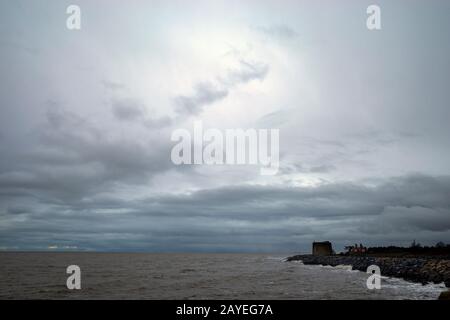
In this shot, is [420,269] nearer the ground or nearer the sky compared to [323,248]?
nearer the sky

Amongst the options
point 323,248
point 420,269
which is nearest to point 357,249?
point 323,248

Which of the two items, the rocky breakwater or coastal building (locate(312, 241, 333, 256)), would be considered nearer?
the rocky breakwater

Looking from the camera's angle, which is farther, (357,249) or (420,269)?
(357,249)

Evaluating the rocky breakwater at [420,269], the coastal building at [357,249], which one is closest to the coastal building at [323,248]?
the coastal building at [357,249]

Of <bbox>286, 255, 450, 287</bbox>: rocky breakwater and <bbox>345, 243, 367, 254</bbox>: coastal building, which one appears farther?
<bbox>345, 243, 367, 254</bbox>: coastal building

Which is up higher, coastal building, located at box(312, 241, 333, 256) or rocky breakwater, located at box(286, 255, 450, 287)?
rocky breakwater, located at box(286, 255, 450, 287)

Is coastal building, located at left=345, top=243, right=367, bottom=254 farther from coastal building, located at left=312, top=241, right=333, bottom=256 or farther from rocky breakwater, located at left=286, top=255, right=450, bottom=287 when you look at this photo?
rocky breakwater, located at left=286, top=255, right=450, bottom=287

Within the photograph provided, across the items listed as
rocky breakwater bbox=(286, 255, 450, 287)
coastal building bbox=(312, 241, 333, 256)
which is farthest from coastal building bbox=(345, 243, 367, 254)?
rocky breakwater bbox=(286, 255, 450, 287)

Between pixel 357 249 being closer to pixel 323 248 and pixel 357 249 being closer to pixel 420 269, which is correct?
pixel 323 248

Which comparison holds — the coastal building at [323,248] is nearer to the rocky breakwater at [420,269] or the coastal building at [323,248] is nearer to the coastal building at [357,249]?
the coastal building at [357,249]
